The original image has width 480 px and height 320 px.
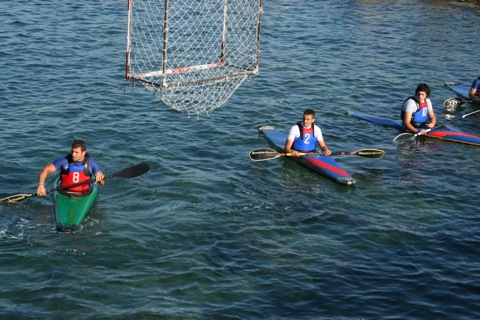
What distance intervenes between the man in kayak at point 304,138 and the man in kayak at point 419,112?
3.32 meters

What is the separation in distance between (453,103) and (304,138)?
6.76m

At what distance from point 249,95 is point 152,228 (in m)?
9.03

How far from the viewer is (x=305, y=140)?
16.3 m

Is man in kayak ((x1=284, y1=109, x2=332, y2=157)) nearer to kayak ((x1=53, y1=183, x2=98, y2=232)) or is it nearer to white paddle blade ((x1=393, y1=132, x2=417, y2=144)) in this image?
white paddle blade ((x1=393, y1=132, x2=417, y2=144))

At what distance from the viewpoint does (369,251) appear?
12.9 meters

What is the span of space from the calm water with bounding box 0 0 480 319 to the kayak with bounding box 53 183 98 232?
21 centimetres

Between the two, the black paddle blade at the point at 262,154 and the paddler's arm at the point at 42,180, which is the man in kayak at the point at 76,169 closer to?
the paddler's arm at the point at 42,180

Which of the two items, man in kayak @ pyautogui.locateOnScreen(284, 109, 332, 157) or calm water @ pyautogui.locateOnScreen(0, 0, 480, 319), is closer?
calm water @ pyautogui.locateOnScreen(0, 0, 480, 319)

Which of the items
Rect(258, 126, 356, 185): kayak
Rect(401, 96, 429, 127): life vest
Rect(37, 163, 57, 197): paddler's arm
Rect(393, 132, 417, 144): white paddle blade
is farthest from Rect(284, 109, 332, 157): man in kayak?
Rect(37, 163, 57, 197): paddler's arm

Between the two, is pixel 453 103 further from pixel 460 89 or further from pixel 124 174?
pixel 124 174

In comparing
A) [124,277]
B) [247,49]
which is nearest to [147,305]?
[124,277]

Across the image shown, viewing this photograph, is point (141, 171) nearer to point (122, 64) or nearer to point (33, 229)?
point (33, 229)

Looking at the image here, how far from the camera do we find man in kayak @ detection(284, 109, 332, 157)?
1611 centimetres

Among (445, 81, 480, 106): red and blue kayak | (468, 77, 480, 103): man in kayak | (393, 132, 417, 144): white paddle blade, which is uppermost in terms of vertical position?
(468, 77, 480, 103): man in kayak
